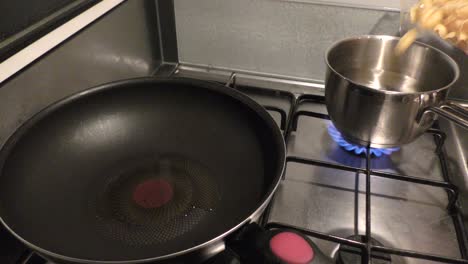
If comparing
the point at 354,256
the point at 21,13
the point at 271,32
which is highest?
the point at 21,13

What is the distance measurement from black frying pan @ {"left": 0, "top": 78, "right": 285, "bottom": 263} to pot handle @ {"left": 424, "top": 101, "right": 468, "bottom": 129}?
201 millimetres

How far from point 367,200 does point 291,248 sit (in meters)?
0.17

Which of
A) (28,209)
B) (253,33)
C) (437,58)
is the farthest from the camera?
(253,33)

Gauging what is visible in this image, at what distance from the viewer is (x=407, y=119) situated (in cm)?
49

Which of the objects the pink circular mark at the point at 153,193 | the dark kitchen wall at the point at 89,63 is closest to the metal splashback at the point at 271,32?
the dark kitchen wall at the point at 89,63

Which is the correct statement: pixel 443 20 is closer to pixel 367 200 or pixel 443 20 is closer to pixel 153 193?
pixel 367 200

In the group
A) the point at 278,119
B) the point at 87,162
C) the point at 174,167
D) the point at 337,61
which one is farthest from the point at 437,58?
the point at 87,162

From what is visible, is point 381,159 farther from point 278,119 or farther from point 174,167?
point 174,167

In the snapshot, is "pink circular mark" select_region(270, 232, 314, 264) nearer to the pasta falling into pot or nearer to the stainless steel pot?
the stainless steel pot

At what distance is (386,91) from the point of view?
1.54ft

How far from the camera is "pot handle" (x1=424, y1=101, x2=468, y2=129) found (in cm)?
45

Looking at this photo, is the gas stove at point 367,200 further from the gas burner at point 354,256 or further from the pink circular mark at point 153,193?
the pink circular mark at point 153,193

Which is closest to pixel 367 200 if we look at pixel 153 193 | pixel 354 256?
pixel 354 256

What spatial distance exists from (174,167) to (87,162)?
113 mm
